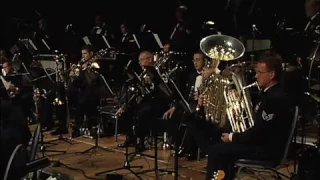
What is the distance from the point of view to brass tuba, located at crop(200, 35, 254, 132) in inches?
183

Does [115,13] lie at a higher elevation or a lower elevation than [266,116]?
higher

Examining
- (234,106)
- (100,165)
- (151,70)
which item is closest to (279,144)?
(234,106)

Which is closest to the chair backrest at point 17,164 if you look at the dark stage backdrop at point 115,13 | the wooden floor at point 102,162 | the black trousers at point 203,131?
the black trousers at point 203,131

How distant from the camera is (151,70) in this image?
473 cm

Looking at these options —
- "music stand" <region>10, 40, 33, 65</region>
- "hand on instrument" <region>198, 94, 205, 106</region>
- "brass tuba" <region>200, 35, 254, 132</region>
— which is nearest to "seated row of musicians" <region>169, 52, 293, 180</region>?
"brass tuba" <region>200, 35, 254, 132</region>

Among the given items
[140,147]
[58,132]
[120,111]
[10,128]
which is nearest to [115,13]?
[58,132]

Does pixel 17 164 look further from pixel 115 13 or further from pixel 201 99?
pixel 115 13

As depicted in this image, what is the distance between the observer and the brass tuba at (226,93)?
4645mm

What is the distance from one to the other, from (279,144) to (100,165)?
2603mm

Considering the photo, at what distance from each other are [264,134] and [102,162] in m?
2.67

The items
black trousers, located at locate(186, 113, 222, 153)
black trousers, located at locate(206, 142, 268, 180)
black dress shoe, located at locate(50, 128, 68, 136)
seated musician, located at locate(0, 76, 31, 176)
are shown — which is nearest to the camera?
seated musician, located at locate(0, 76, 31, 176)

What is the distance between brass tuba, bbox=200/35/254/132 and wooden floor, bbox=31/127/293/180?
80 cm

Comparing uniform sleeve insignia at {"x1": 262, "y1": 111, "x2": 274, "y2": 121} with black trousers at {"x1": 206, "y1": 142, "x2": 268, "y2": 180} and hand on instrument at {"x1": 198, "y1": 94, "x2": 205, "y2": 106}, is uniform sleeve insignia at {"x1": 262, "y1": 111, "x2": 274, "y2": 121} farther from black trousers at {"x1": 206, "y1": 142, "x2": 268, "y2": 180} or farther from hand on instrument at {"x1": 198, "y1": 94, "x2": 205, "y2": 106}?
hand on instrument at {"x1": 198, "y1": 94, "x2": 205, "y2": 106}

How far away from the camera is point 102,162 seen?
5918 mm
